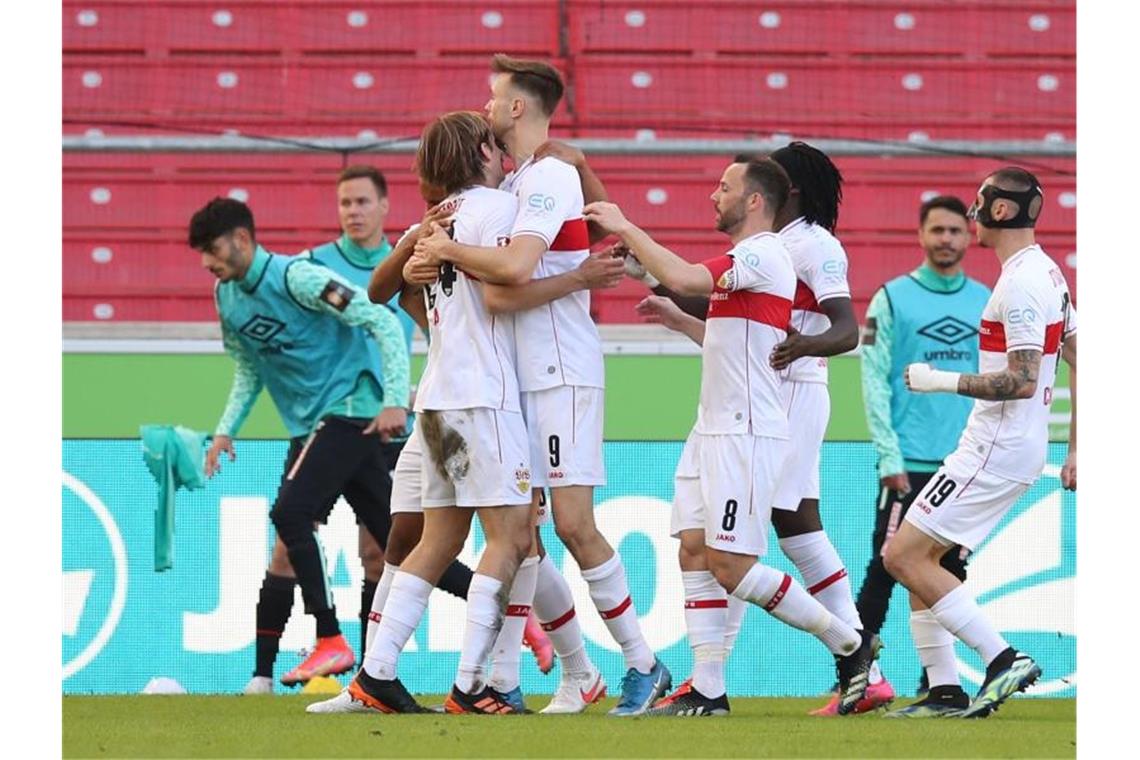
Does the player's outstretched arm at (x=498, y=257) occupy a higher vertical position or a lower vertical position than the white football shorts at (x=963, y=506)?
higher

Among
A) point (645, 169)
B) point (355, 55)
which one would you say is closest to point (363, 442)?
point (645, 169)

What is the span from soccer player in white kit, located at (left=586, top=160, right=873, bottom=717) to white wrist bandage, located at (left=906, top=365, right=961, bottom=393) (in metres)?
0.41

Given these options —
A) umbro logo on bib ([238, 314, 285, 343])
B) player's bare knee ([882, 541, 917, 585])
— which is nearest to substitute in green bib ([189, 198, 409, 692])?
umbro logo on bib ([238, 314, 285, 343])

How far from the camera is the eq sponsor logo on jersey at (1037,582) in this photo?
8.02 m

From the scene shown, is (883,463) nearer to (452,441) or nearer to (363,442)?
(363,442)

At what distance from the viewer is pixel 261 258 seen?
7520 mm

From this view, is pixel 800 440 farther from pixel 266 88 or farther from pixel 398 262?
pixel 266 88

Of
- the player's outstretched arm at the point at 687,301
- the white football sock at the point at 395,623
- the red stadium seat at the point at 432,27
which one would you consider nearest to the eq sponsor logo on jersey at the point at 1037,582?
the player's outstretched arm at the point at 687,301

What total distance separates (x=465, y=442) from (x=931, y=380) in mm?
1428

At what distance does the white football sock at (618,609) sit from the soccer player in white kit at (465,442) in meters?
0.33

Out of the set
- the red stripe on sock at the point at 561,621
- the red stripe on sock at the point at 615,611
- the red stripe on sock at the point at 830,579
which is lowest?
the red stripe on sock at the point at 561,621

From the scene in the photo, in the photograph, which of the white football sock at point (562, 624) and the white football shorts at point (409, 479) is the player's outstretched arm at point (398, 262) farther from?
the white football sock at point (562, 624)

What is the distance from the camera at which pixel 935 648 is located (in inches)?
254

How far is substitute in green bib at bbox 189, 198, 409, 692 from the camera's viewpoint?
24.0ft
